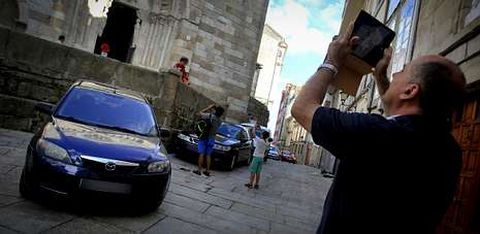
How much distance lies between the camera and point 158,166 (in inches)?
220

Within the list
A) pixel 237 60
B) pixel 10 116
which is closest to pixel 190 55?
pixel 237 60

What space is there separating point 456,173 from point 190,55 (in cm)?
1815

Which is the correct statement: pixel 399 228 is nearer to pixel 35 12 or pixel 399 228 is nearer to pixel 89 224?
pixel 89 224

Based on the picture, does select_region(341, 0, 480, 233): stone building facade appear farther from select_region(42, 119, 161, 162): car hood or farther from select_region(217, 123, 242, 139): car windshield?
select_region(217, 123, 242, 139): car windshield

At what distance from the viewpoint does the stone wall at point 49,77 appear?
442 inches

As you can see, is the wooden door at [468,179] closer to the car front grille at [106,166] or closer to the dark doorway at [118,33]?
the car front grille at [106,166]

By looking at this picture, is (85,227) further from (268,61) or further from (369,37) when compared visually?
(268,61)

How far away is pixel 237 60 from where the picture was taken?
21.6 m

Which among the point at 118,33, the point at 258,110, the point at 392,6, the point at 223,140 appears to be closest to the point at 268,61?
the point at 258,110

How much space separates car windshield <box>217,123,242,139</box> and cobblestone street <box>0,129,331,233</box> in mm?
2760

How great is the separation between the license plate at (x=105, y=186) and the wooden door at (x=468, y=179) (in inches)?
198

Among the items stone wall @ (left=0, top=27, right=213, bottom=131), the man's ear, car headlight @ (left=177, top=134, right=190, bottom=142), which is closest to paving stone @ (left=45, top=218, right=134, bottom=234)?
the man's ear

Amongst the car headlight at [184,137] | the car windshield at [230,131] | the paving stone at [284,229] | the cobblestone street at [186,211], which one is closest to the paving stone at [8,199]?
the cobblestone street at [186,211]

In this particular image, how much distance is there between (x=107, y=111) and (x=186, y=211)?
6.43 feet
